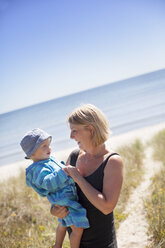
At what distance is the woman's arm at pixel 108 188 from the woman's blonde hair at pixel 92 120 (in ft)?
0.78

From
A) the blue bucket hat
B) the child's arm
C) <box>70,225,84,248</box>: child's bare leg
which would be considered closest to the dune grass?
<box>70,225,84,248</box>: child's bare leg

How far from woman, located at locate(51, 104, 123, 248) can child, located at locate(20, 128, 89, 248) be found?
0.06 m

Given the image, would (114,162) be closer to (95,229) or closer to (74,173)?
(74,173)

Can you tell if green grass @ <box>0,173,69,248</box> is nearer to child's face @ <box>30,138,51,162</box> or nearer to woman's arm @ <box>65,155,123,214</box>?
child's face @ <box>30,138,51,162</box>

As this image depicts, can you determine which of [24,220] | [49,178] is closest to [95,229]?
[49,178]

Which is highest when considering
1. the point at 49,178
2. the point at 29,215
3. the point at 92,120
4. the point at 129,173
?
the point at 92,120

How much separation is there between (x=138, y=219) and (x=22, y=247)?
201 centimetres

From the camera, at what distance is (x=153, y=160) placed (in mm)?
6680

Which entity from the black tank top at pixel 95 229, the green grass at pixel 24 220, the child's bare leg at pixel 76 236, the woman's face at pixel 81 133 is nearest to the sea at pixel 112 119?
the woman's face at pixel 81 133

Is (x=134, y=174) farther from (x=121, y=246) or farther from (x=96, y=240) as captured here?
(x=96, y=240)

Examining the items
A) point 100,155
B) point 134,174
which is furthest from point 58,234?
point 134,174

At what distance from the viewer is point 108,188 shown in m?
1.76

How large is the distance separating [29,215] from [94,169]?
329 cm

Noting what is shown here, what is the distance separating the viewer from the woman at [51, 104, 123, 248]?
1.81 meters
